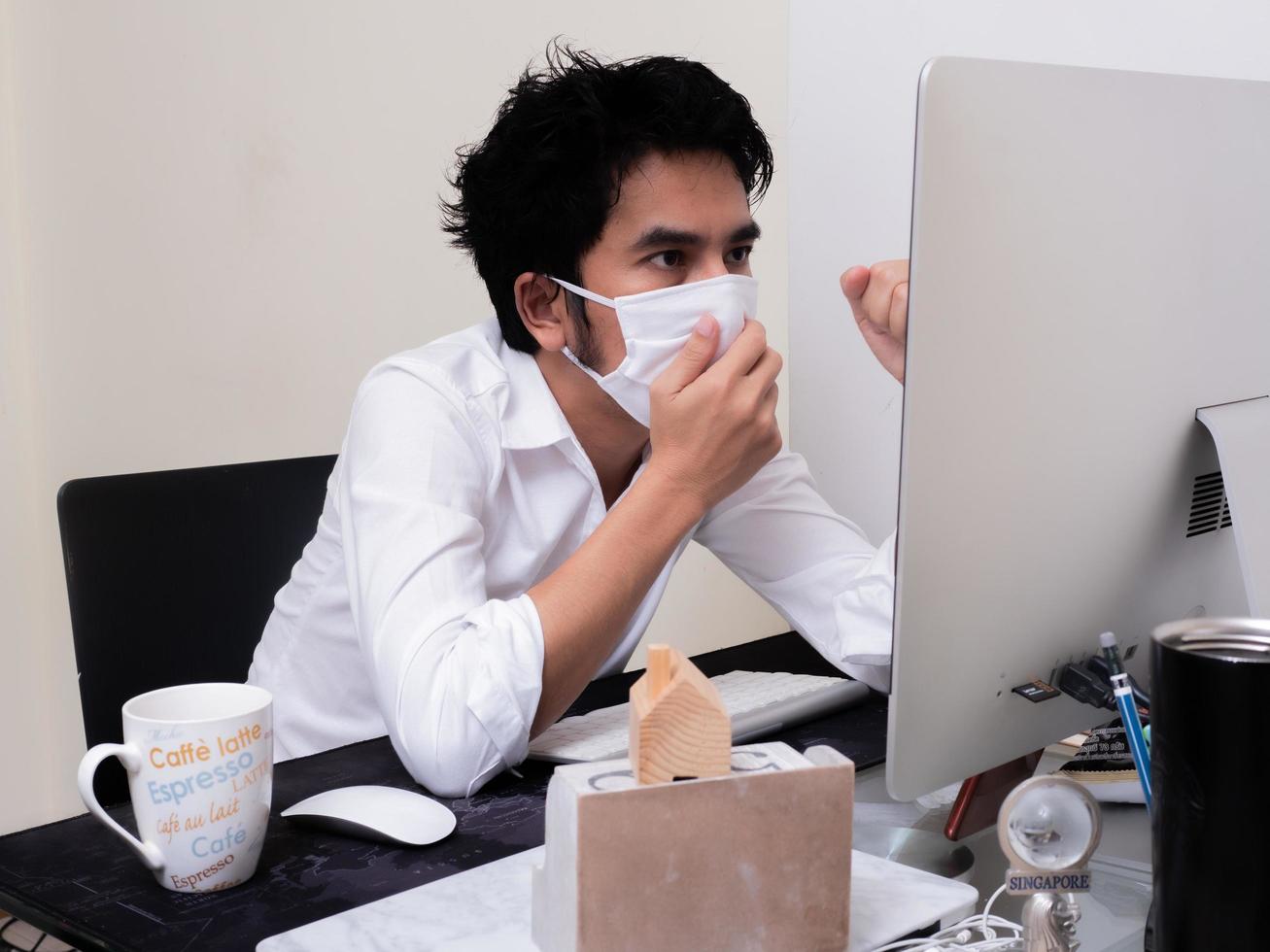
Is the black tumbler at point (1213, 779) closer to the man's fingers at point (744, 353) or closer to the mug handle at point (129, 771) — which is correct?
the mug handle at point (129, 771)

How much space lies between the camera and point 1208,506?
723 millimetres

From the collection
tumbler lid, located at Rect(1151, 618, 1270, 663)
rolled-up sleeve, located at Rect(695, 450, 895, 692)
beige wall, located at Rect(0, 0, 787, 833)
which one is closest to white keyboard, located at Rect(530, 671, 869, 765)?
rolled-up sleeve, located at Rect(695, 450, 895, 692)

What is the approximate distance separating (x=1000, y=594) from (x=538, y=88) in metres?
0.80

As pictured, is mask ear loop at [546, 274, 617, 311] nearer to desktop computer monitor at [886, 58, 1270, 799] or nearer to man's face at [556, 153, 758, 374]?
man's face at [556, 153, 758, 374]

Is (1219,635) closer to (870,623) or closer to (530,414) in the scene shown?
(870,623)

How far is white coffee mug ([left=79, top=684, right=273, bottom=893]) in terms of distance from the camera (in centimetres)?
65

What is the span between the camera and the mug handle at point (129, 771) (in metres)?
0.65

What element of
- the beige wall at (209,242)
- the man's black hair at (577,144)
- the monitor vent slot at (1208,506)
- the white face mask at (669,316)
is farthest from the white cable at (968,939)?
the beige wall at (209,242)

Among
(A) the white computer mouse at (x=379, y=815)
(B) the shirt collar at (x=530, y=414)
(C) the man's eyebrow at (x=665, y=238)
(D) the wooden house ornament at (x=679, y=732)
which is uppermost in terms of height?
(C) the man's eyebrow at (x=665, y=238)

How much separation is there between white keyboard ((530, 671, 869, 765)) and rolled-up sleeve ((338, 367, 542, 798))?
0.15 feet

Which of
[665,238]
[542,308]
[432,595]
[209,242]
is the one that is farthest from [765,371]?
[209,242]

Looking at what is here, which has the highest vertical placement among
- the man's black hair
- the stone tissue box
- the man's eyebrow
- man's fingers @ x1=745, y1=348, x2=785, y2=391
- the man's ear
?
the man's black hair

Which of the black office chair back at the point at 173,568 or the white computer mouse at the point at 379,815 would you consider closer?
the white computer mouse at the point at 379,815

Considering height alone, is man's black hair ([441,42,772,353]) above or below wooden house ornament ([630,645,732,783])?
above
